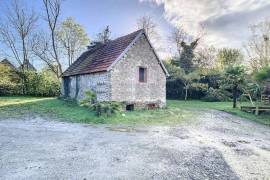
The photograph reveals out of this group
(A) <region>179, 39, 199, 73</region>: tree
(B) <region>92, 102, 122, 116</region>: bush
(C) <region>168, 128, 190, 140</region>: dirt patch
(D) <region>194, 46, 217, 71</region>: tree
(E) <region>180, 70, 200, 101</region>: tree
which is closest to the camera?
(C) <region>168, 128, 190, 140</region>: dirt patch

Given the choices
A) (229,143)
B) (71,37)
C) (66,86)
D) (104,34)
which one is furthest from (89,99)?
(104,34)

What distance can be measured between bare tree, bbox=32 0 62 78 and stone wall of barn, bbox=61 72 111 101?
12894mm

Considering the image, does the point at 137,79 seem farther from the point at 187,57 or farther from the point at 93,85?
the point at 187,57

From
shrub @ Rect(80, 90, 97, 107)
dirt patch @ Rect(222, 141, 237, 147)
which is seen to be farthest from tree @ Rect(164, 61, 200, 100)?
dirt patch @ Rect(222, 141, 237, 147)

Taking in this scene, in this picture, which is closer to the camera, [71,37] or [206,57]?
[71,37]

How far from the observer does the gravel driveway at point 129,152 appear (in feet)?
19.2

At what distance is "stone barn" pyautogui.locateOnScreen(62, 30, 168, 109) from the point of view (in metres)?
16.3

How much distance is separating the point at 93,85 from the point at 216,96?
62.7 feet

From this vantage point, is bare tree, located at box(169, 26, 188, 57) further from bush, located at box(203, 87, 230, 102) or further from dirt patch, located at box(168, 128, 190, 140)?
dirt patch, located at box(168, 128, 190, 140)

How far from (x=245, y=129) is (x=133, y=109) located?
8027 mm

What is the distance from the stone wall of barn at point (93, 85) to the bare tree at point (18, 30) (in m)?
15.4

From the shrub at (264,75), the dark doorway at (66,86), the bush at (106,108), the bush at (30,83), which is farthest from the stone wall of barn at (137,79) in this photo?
the bush at (30,83)

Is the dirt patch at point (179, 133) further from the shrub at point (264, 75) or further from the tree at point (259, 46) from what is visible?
the tree at point (259, 46)

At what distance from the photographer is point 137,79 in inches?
693
